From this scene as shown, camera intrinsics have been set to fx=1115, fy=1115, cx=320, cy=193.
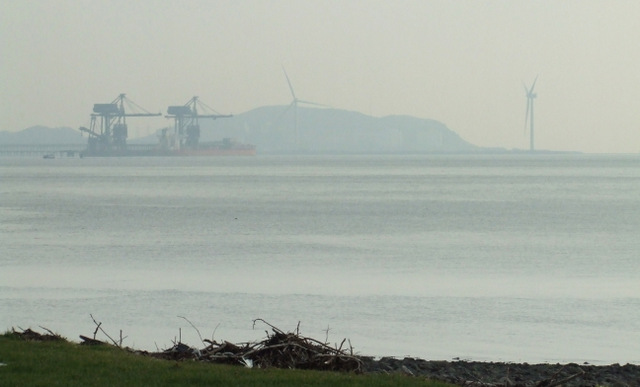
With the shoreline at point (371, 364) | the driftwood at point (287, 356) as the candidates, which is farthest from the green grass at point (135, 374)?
the shoreline at point (371, 364)

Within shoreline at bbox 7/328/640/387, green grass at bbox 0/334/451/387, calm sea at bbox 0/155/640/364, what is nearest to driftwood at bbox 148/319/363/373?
shoreline at bbox 7/328/640/387

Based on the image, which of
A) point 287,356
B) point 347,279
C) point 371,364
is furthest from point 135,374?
point 347,279

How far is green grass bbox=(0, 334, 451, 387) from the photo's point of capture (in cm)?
870

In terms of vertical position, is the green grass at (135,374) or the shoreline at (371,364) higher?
the green grass at (135,374)

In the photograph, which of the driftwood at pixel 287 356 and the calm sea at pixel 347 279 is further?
the calm sea at pixel 347 279

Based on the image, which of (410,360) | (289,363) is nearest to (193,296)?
(410,360)

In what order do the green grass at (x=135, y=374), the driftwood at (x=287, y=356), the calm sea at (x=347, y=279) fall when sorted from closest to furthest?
the green grass at (x=135, y=374) → the driftwood at (x=287, y=356) → the calm sea at (x=347, y=279)

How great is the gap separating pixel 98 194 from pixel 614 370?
232ft

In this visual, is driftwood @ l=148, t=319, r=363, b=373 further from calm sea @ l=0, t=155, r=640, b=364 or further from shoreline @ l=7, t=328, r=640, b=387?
calm sea @ l=0, t=155, r=640, b=364

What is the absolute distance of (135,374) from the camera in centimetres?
898

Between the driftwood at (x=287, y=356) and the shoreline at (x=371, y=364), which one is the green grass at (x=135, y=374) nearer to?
the driftwood at (x=287, y=356)

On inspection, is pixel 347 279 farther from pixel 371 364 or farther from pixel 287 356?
pixel 287 356

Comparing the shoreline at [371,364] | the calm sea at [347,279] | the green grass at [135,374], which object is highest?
the green grass at [135,374]

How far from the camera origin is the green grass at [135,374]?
870cm
